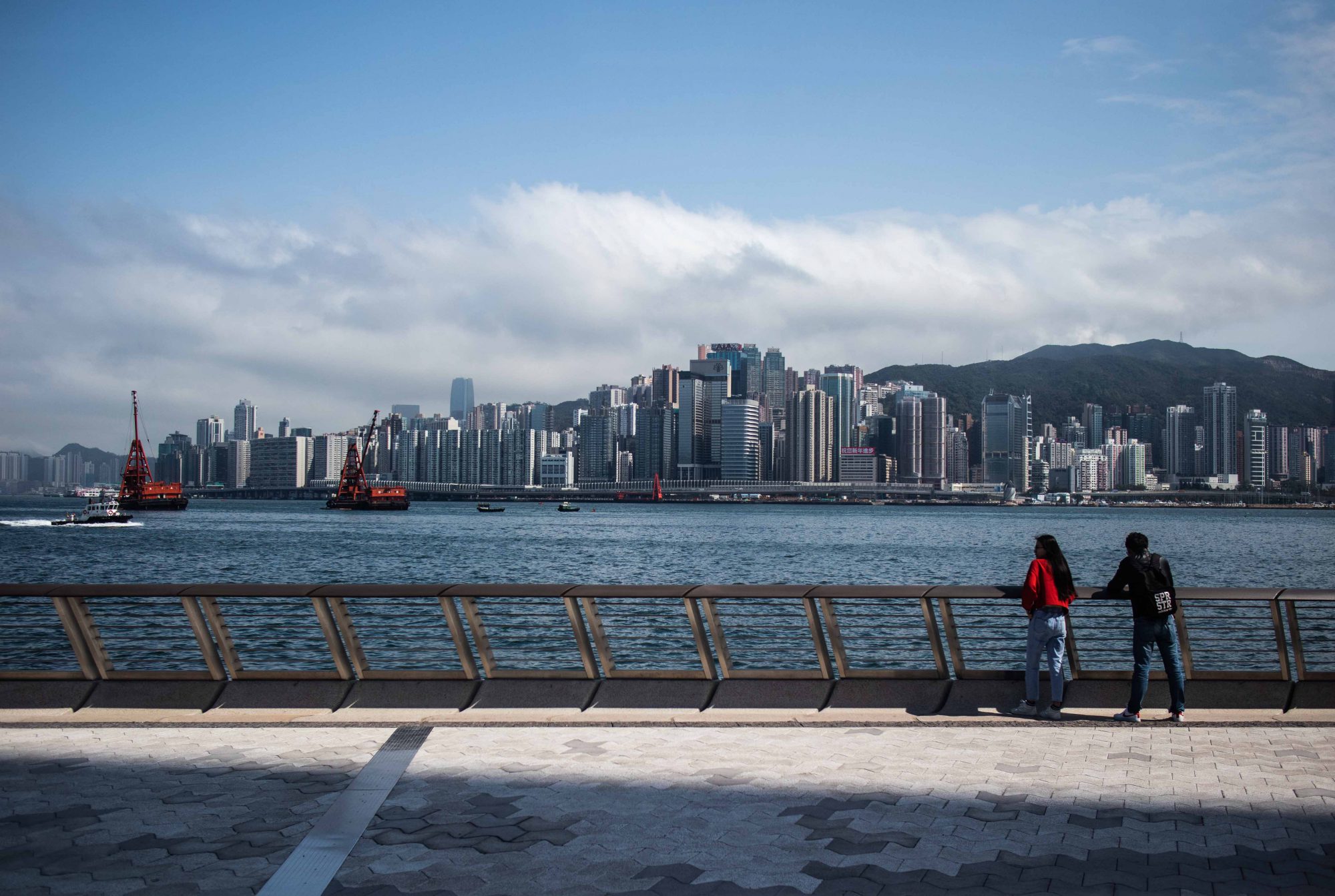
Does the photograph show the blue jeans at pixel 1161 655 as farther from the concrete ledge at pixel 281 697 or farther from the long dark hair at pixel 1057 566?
the concrete ledge at pixel 281 697

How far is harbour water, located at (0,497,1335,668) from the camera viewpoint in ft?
62.2

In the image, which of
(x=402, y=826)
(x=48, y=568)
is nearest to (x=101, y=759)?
(x=402, y=826)

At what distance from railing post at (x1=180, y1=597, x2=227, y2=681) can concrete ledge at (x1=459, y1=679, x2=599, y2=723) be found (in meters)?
2.53

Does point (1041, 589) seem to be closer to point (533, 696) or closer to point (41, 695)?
point (533, 696)

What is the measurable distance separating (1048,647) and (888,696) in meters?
1.62

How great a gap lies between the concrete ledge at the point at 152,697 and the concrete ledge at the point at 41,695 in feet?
0.37

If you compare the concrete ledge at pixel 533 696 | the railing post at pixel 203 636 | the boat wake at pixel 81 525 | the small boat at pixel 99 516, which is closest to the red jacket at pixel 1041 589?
the concrete ledge at pixel 533 696

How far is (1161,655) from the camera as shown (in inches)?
434

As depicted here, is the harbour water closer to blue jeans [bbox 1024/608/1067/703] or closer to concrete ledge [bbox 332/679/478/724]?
concrete ledge [bbox 332/679/478/724]

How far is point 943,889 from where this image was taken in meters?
6.25

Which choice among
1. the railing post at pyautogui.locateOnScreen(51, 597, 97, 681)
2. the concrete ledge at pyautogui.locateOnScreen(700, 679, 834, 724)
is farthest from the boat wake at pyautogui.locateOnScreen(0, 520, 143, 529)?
the concrete ledge at pyautogui.locateOnScreen(700, 679, 834, 724)

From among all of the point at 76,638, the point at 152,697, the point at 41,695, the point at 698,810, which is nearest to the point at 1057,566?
the point at 698,810

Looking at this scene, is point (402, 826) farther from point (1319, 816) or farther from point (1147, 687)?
point (1147, 687)

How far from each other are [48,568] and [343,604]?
6203 centimetres
